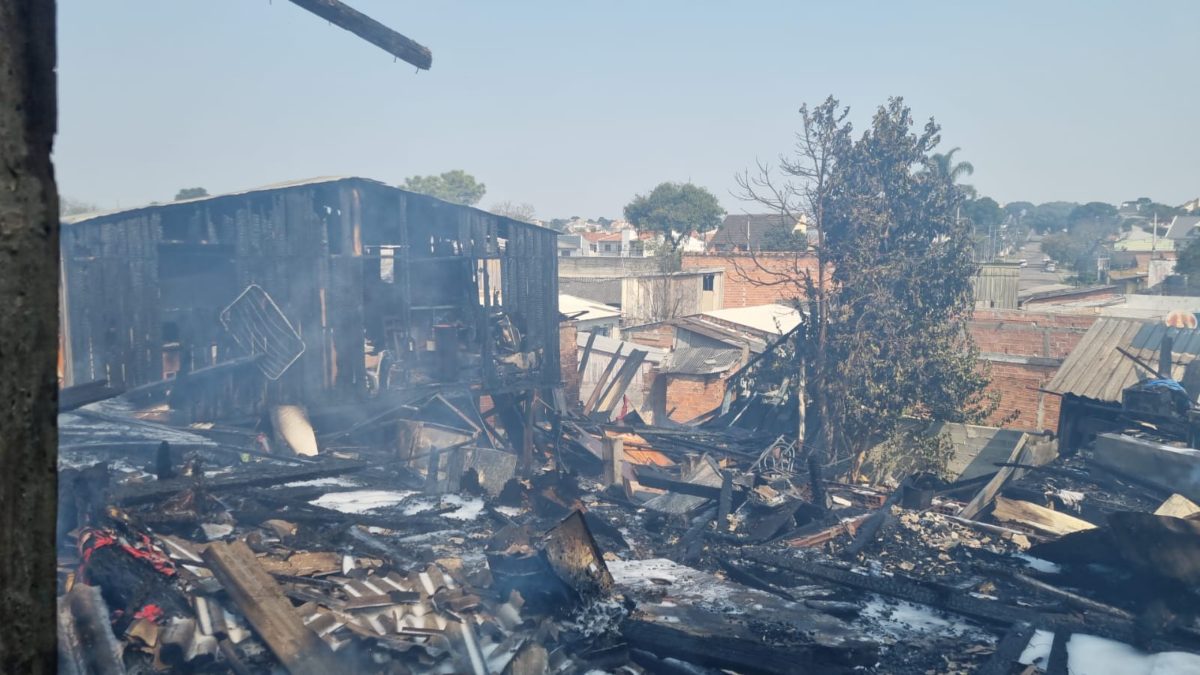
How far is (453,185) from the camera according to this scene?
63562 millimetres

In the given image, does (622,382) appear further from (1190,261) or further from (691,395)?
(1190,261)

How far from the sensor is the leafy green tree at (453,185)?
6247 centimetres

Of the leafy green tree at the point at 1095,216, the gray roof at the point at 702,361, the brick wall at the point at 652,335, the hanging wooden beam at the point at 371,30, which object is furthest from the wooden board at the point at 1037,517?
the leafy green tree at the point at 1095,216

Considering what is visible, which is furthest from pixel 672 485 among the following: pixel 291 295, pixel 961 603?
pixel 291 295

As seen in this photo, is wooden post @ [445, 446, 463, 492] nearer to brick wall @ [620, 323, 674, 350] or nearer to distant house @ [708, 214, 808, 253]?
brick wall @ [620, 323, 674, 350]

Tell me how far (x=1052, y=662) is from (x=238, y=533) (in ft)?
24.5

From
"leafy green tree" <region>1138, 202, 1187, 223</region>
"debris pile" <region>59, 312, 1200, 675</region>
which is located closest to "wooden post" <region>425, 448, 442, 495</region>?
"debris pile" <region>59, 312, 1200, 675</region>

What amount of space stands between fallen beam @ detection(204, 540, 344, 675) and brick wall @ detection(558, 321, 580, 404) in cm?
1359

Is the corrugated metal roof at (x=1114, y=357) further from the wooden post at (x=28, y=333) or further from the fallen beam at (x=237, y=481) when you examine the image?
the wooden post at (x=28, y=333)

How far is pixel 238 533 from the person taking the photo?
26.6 ft

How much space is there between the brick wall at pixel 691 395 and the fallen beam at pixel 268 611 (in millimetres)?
→ 13529

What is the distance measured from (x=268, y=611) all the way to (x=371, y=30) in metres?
5.40

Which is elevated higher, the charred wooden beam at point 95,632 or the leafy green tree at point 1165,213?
the leafy green tree at point 1165,213

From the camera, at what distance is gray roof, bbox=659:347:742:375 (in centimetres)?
1917
